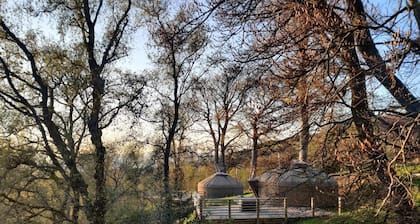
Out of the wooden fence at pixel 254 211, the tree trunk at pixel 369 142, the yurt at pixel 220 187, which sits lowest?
the wooden fence at pixel 254 211

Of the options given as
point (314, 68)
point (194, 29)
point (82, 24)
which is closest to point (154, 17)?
point (82, 24)

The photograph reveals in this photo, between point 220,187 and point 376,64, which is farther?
point 220,187

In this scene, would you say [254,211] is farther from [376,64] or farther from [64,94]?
[376,64]

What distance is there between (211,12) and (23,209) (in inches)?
269

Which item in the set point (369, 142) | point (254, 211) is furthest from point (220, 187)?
point (369, 142)

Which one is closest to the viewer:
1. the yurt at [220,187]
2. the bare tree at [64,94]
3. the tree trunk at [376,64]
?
the tree trunk at [376,64]

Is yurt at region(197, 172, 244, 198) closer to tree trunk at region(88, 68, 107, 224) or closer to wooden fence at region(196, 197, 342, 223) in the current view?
wooden fence at region(196, 197, 342, 223)

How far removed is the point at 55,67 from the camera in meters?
10.1

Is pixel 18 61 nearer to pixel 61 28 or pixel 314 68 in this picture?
pixel 61 28

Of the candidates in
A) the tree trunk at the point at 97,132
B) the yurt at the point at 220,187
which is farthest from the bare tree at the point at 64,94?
the yurt at the point at 220,187

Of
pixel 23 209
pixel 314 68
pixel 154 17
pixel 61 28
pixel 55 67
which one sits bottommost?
pixel 23 209

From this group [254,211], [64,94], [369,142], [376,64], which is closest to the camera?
[376,64]

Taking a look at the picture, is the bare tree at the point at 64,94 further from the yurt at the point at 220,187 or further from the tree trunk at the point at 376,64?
the yurt at the point at 220,187

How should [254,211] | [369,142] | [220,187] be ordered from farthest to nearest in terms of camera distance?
1. [220,187]
2. [254,211]
3. [369,142]
